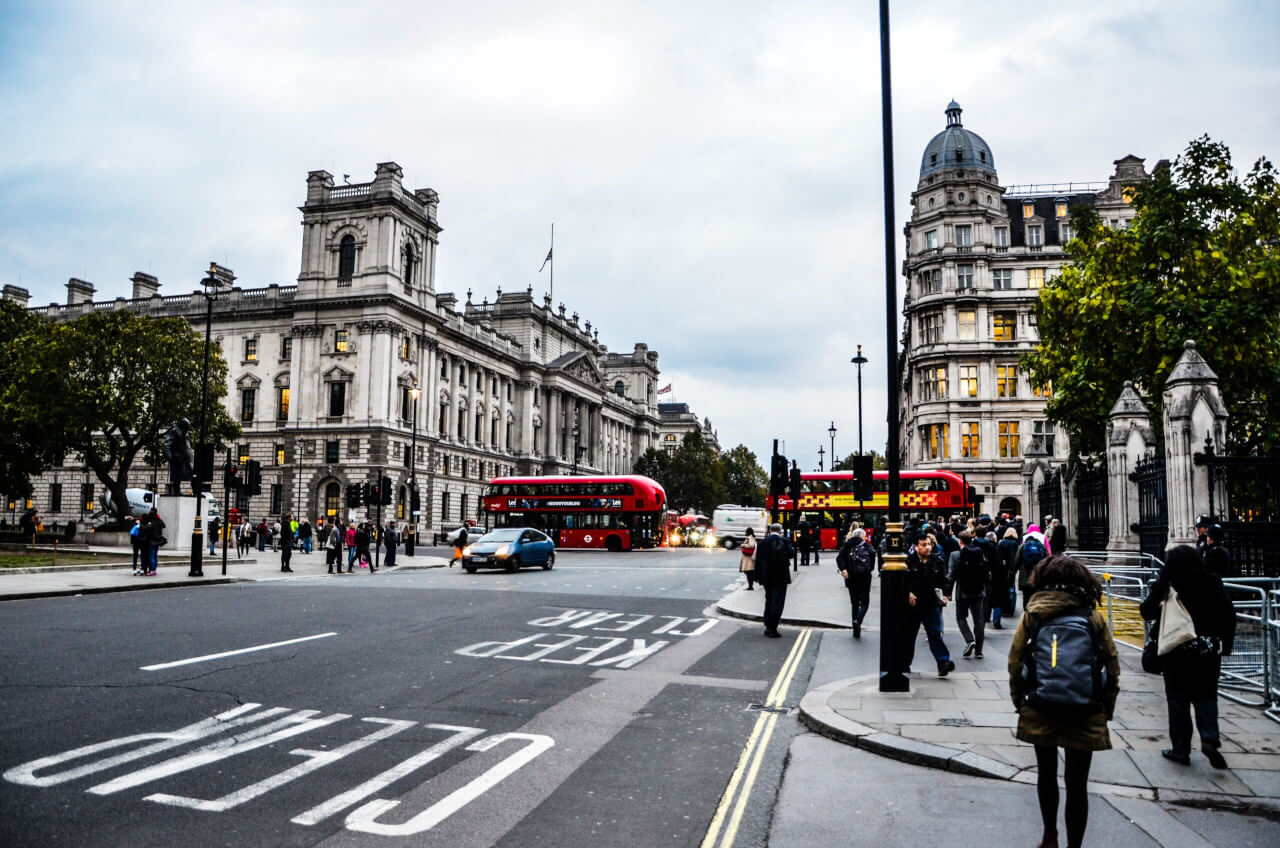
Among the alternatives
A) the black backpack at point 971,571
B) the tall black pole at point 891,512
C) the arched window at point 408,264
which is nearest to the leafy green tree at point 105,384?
the arched window at point 408,264

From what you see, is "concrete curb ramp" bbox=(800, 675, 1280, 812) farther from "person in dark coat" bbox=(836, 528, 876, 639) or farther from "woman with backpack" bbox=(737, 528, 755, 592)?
"woman with backpack" bbox=(737, 528, 755, 592)

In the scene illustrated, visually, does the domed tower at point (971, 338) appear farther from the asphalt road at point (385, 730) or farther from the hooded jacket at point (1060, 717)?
the hooded jacket at point (1060, 717)

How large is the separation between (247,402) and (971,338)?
58.6m

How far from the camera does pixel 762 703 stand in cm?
918

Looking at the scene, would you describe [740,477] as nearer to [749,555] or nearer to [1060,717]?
[749,555]

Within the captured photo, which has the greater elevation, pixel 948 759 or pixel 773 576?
pixel 773 576

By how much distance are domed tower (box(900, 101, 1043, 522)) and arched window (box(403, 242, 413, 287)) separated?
4011cm

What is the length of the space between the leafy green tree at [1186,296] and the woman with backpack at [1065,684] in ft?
68.4

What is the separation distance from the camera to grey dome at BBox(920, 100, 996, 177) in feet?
226

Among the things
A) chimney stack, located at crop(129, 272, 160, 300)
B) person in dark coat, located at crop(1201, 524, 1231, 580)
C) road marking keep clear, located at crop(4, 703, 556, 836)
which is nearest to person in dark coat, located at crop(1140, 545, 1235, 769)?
person in dark coat, located at crop(1201, 524, 1231, 580)

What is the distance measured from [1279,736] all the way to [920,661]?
4.55 m

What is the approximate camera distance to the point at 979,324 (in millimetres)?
64688

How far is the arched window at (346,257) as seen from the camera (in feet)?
229

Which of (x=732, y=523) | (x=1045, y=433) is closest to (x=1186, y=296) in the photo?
(x=732, y=523)
